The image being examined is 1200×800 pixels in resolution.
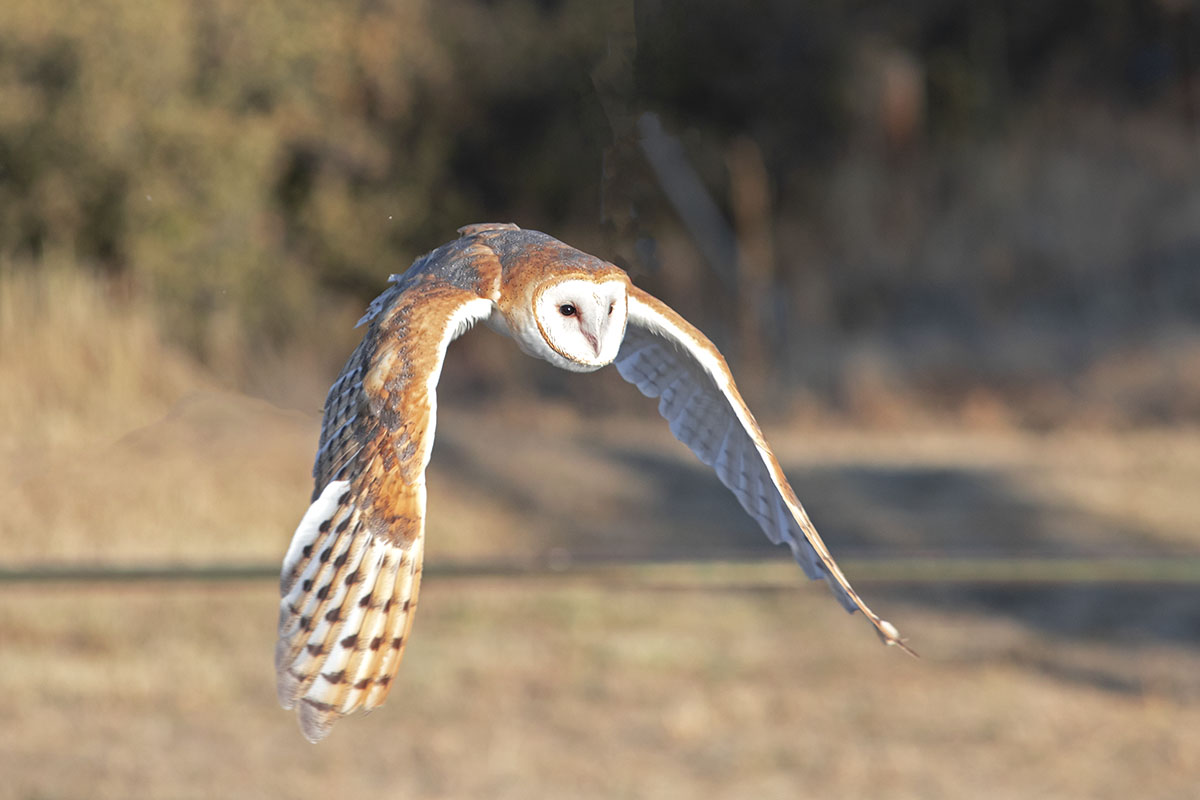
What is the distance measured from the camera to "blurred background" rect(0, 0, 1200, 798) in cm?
492

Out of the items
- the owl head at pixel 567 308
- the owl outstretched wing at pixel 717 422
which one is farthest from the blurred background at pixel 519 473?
the owl head at pixel 567 308

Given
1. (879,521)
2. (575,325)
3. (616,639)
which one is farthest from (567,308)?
(879,521)

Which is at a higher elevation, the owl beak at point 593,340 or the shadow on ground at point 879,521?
the owl beak at point 593,340

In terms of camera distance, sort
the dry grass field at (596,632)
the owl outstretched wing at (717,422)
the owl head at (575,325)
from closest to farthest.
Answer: the owl head at (575,325), the owl outstretched wing at (717,422), the dry grass field at (596,632)

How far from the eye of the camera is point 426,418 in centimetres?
77

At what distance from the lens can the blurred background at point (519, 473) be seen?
194 inches

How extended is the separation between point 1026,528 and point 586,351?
28.0 feet

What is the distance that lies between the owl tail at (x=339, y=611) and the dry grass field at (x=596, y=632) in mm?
3642

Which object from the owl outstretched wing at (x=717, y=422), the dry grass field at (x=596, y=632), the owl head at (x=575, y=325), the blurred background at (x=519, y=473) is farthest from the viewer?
the dry grass field at (x=596, y=632)

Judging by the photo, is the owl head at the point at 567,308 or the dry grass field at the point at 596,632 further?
the dry grass field at the point at 596,632

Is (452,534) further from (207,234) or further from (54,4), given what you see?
(54,4)

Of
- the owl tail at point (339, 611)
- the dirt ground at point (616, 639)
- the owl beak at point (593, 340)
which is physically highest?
the owl beak at point (593, 340)

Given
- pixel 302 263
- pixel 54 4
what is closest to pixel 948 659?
pixel 302 263

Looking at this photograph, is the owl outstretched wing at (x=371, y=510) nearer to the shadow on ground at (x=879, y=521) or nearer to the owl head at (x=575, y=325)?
the owl head at (x=575, y=325)
